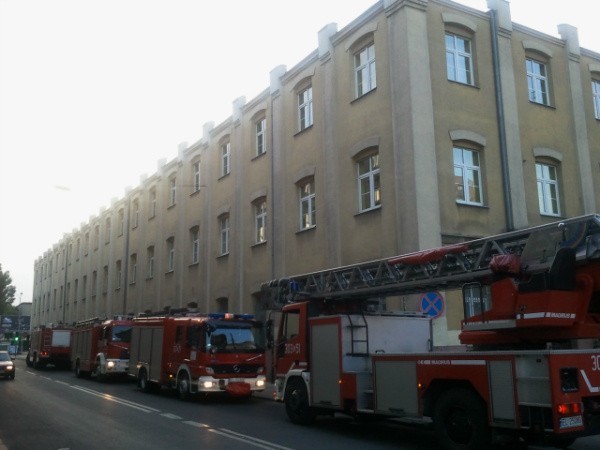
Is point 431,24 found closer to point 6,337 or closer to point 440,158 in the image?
point 440,158

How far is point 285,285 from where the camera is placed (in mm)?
13945

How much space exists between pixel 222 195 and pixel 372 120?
1137 cm

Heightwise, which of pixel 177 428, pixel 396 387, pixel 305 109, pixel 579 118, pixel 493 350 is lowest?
pixel 177 428

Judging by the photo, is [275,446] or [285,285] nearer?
[275,446]

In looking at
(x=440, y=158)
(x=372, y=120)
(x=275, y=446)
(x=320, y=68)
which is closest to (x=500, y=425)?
(x=275, y=446)

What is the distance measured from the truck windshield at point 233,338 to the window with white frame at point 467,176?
705 centimetres

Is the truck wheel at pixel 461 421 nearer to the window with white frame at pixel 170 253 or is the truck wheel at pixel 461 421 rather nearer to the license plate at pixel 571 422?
the license plate at pixel 571 422

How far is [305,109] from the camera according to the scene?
892 inches

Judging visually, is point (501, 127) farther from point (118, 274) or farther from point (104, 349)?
point (118, 274)

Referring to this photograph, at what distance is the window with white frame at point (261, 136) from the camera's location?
25472 mm

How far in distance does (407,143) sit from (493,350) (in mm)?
9055

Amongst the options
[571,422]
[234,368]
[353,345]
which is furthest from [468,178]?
[571,422]

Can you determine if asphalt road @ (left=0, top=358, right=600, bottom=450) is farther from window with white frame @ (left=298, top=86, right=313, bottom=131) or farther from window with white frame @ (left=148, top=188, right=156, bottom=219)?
window with white frame @ (left=148, top=188, right=156, bottom=219)

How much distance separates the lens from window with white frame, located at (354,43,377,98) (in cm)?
1922
